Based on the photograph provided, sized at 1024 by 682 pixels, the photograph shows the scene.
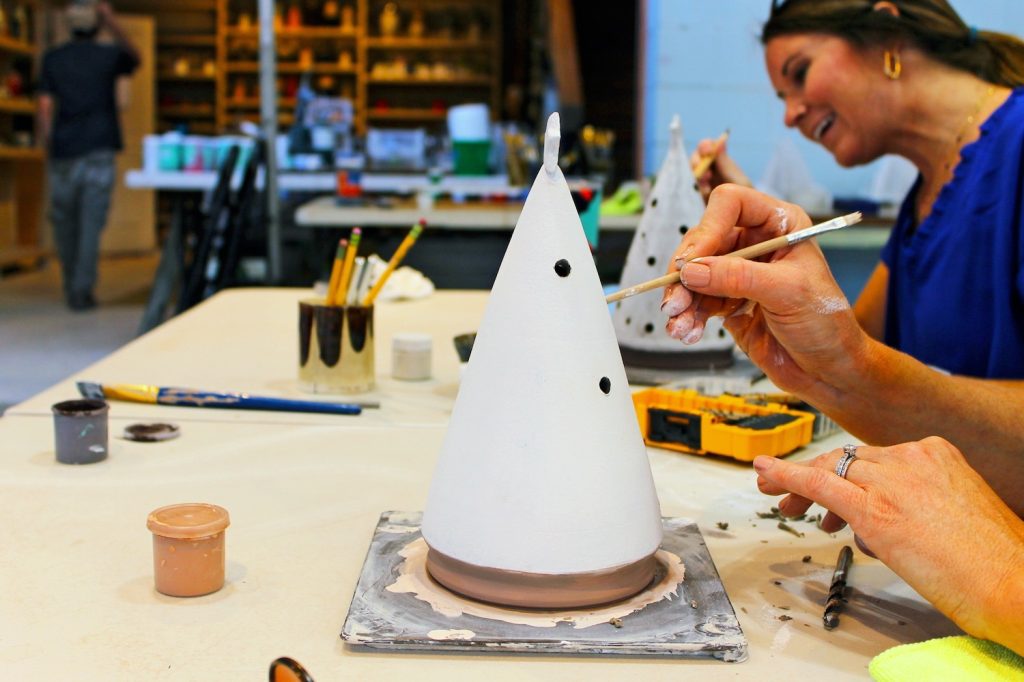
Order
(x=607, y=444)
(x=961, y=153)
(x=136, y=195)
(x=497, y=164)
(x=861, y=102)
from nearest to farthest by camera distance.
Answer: (x=607, y=444) → (x=961, y=153) → (x=861, y=102) → (x=497, y=164) → (x=136, y=195)

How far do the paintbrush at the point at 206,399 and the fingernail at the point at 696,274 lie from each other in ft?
2.07

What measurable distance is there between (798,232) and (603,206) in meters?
3.23

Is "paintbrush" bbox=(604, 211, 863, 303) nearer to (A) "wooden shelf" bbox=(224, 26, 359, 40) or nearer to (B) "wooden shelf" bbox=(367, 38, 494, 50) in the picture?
(B) "wooden shelf" bbox=(367, 38, 494, 50)

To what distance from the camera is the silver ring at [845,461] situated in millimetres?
812

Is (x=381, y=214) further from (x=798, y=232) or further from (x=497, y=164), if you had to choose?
(x=798, y=232)

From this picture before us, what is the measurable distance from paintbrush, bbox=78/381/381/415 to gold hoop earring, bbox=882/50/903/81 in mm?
987

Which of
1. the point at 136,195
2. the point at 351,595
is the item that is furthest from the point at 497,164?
the point at 351,595

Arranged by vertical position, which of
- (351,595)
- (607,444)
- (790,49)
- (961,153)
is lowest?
(351,595)

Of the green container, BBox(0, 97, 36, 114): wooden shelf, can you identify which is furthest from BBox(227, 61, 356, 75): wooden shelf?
the green container

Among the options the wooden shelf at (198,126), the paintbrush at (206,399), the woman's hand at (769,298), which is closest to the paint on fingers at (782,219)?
the woman's hand at (769,298)

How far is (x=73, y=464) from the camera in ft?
3.84

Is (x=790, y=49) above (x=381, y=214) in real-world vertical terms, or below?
above

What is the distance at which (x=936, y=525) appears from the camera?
75 centimetres

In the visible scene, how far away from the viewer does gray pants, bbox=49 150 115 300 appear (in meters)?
6.10
